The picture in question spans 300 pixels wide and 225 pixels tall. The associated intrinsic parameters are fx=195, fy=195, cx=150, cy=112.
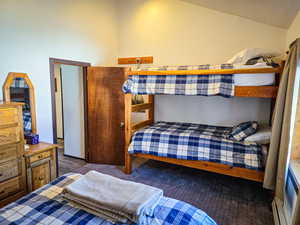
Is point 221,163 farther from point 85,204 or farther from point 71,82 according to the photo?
point 71,82

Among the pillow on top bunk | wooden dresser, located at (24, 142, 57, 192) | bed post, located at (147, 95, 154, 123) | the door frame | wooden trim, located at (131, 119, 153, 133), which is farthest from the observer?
bed post, located at (147, 95, 154, 123)

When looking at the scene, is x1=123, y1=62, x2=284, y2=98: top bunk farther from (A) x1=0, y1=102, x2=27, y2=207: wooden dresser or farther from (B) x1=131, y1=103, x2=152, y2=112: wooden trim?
(A) x1=0, y1=102, x2=27, y2=207: wooden dresser

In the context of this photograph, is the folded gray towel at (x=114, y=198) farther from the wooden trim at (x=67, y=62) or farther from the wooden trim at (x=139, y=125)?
the wooden trim at (x=67, y=62)

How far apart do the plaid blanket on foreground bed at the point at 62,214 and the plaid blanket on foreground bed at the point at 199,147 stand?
1433 millimetres

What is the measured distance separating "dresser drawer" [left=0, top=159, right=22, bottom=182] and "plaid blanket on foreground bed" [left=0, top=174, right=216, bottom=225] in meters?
0.95

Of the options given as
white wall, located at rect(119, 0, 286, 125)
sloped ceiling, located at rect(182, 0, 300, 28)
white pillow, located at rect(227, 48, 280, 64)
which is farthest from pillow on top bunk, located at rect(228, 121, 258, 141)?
sloped ceiling, located at rect(182, 0, 300, 28)

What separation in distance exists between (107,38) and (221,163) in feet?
10.5

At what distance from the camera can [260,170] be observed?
2.38m

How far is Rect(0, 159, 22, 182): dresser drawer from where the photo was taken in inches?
80.5

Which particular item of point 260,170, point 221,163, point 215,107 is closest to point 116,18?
point 215,107

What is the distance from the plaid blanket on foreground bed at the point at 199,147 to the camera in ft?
Answer: 8.04

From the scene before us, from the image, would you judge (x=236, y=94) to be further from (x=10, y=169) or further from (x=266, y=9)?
(x=10, y=169)

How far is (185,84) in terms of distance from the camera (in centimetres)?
272

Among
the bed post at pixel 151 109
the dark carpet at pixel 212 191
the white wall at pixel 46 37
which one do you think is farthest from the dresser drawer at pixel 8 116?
the bed post at pixel 151 109
